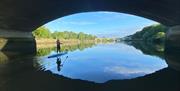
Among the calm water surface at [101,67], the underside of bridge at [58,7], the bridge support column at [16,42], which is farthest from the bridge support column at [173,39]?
the bridge support column at [16,42]

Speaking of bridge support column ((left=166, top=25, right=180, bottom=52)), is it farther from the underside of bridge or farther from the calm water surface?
the calm water surface

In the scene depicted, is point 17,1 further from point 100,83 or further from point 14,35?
point 14,35

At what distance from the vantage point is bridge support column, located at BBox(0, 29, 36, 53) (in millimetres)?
48375

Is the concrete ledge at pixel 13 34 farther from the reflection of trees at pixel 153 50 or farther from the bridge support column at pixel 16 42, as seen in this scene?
the reflection of trees at pixel 153 50

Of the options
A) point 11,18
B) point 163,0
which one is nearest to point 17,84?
point 163,0

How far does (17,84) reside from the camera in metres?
17.0

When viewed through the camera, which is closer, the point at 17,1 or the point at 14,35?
the point at 17,1

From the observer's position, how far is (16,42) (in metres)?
54.7

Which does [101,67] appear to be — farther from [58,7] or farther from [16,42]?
[16,42]

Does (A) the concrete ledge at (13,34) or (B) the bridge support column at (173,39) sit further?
(A) the concrete ledge at (13,34)

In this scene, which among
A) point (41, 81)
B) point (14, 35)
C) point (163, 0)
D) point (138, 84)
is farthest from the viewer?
point (14, 35)

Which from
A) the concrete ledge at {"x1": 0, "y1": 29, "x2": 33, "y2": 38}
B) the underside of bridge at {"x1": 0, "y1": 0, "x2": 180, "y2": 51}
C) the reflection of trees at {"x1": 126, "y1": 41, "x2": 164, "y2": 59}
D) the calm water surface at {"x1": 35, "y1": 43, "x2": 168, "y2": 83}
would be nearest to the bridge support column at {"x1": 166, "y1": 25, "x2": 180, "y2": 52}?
the underside of bridge at {"x1": 0, "y1": 0, "x2": 180, "y2": 51}

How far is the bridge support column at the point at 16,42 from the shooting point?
159ft

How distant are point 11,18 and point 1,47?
608 centimetres
